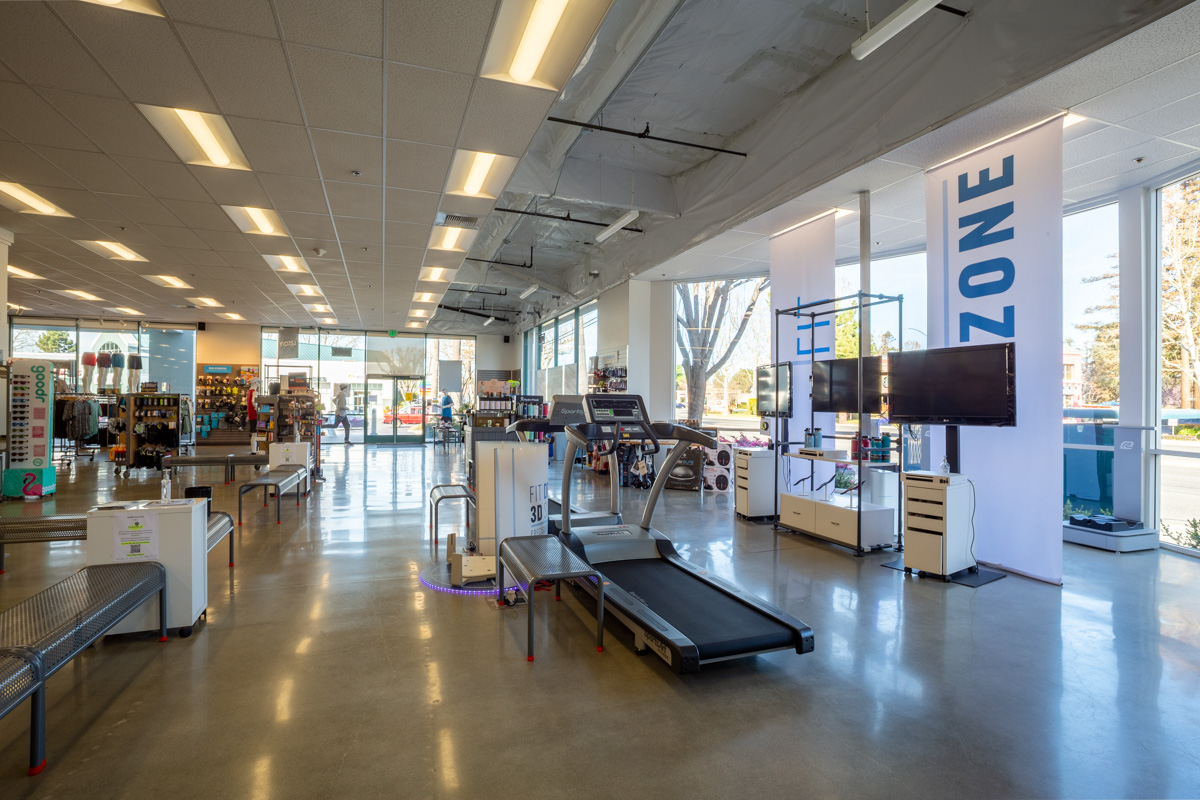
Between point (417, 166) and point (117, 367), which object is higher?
point (417, 166)

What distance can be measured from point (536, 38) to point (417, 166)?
2.11 meters

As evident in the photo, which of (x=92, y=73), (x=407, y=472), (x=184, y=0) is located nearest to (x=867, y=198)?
(x=184, y=0)

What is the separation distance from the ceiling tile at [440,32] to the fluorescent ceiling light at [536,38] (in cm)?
30

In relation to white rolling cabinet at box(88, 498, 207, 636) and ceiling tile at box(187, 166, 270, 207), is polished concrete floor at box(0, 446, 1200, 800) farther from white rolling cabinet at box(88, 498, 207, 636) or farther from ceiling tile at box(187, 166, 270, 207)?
ceiling tile at box(187, 166, 270, 207)

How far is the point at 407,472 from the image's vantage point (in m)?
11.3

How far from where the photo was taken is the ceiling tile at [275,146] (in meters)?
4.59

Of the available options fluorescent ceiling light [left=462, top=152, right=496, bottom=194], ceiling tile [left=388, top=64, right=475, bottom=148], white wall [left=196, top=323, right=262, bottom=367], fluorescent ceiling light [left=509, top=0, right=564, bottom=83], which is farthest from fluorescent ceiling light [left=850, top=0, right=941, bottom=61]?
white wall [left=196, top=323, right=262, bottom=367]

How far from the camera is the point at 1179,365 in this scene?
5.63 metres

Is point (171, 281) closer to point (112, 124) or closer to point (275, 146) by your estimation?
point (112, 124)

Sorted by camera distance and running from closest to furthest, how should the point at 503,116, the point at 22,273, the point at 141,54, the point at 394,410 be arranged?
the point at 141,54 → the point at 503,116 → the point at 22,273 → the point at 394,410

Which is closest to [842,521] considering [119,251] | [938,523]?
[938,523]

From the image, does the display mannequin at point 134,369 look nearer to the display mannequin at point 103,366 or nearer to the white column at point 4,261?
the display mannequin at point 103,366

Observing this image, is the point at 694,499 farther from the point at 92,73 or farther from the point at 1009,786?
the point at 92,73

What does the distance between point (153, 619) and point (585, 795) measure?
3.02 m
